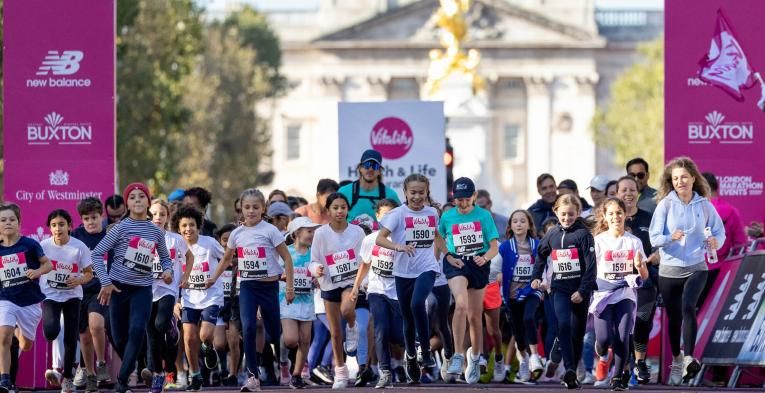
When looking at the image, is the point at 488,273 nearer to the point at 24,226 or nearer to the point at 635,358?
the point at 635,358

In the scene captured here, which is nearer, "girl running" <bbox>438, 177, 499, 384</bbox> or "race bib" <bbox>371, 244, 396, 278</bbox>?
"race bib" <bbox>371, 244, 396, 278</bbox>

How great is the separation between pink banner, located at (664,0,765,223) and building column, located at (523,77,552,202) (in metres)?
84.2

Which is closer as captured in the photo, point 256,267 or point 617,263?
point 256,267

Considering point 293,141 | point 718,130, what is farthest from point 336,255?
point 293,141

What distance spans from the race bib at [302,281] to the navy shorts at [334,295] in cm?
47

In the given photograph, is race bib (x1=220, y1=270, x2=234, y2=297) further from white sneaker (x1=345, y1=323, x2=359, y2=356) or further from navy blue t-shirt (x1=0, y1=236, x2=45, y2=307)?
navy blue t-shirt (x1=0, y1=236, x2=45, y2=307)

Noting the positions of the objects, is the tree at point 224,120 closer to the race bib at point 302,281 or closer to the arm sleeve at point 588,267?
the race bib at point 302,281

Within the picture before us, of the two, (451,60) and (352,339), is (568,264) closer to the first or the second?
(352,339)

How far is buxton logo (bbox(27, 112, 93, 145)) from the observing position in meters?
22.4

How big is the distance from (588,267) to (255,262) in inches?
115

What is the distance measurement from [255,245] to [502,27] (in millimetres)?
92125

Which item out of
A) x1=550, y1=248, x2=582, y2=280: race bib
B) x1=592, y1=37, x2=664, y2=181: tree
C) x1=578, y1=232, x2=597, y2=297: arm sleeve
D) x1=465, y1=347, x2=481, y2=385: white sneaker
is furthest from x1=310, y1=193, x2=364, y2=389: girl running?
x1=592, y1=37, x2=664, y2=181: tree

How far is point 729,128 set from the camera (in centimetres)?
2231

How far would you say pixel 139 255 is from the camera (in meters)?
18.9
